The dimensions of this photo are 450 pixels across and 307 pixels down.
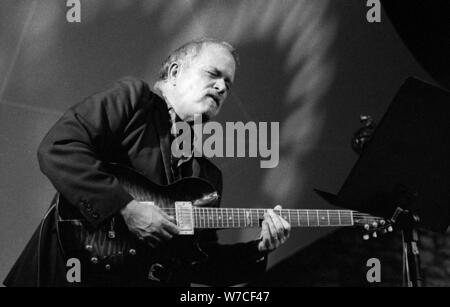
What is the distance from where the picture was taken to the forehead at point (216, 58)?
2.63 metres

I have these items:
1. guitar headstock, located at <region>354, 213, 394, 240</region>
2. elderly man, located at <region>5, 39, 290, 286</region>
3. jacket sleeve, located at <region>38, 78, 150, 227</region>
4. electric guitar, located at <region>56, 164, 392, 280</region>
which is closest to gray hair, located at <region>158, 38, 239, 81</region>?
elderly man, located at <region>5, 39, 290, 286</region>

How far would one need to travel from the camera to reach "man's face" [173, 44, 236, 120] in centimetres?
260

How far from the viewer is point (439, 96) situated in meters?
2.45

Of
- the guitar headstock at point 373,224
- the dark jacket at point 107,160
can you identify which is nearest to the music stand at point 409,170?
the guitar headstock at point 373,224

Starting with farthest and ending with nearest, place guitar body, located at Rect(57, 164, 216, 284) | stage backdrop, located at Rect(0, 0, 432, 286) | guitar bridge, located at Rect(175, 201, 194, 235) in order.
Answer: stage backdrop, located at Rect(0, 0, 432, 286) → guitar bridge, located at Rect(175, 201, 194, 235) → guitar body, located at Rect(57, 164, 216, 284)

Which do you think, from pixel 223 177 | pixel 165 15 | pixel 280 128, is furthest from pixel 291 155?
pixel 165 15

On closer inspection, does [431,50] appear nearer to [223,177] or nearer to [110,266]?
[223,177]

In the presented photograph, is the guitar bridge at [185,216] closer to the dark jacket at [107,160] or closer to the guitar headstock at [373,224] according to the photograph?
the dark jacket at [107,160]

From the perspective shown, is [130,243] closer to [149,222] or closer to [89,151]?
[149,222]

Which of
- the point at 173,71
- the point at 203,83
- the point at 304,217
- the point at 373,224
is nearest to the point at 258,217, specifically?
the point at 304,217

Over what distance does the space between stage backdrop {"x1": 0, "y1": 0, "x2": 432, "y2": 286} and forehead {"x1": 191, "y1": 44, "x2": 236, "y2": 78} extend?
0.06 m

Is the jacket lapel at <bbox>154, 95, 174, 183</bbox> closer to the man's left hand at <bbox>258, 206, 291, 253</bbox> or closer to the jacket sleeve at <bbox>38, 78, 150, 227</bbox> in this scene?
the jacket sleeve at <bbox>38, 78, 150, 227</bbox>

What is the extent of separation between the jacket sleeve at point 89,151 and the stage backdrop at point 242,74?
18 cm

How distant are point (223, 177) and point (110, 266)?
2.01 feet
